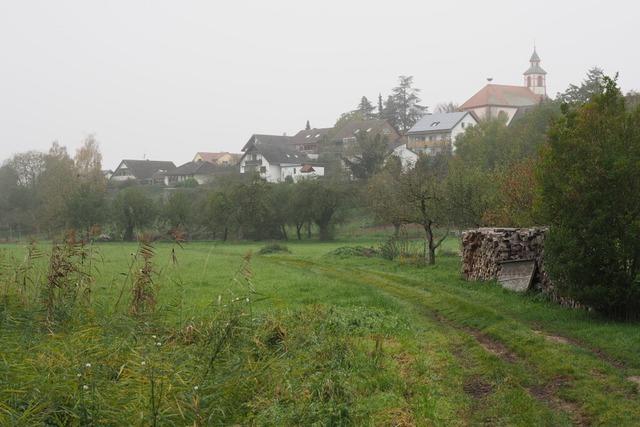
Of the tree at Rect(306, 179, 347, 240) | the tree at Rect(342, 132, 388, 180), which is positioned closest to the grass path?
the tree at Rect(306, 179, 347, 240)

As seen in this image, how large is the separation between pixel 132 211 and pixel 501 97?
82.1 metres

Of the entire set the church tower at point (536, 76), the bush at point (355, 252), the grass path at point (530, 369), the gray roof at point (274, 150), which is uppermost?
the church tower at point (536, 76)

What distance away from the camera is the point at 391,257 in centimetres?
3141

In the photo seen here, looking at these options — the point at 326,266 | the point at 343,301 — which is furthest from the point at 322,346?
the point at 326,266

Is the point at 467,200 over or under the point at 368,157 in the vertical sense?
under

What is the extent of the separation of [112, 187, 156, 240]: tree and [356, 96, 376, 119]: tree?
225 ft

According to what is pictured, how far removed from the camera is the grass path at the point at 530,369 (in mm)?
8344

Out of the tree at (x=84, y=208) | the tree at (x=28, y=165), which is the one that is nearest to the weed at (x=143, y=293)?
the tree at (x=84, y=208)

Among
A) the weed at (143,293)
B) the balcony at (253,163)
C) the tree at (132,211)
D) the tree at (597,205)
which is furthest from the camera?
the balcony at (253,163)

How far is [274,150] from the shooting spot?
103 metres

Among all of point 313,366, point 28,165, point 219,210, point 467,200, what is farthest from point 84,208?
point 313,366

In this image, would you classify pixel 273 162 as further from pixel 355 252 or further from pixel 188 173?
pixel 355 252

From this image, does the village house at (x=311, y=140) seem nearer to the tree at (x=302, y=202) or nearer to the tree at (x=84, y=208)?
the tree at (x=302, y=202)

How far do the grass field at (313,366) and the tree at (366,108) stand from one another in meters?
111
